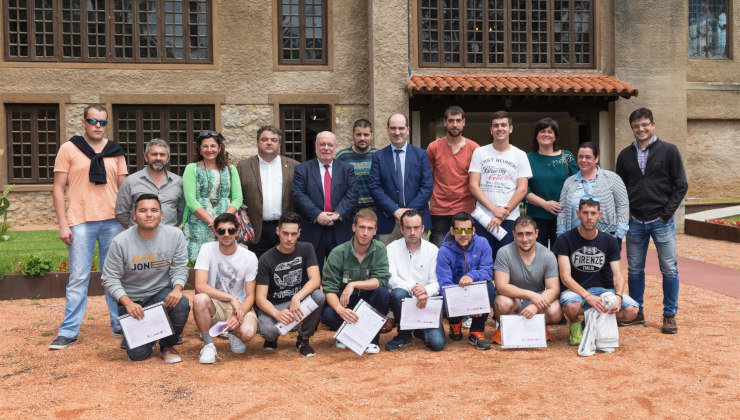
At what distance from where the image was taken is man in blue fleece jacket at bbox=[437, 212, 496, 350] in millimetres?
5586

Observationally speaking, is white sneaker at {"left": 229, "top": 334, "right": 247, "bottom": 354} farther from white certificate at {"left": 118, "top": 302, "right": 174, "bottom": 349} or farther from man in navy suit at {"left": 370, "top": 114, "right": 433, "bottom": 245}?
man in navy suit at {"left": 370, "top": 114, "right": 433, "bottom": 245}

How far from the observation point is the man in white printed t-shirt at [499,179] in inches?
244

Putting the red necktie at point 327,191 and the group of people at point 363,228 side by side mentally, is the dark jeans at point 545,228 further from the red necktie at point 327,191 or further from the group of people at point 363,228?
the red necktie at point 327,191

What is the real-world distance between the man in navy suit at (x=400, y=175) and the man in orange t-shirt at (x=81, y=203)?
2.57 metres

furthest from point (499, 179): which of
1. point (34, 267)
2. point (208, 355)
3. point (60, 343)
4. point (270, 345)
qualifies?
point (34, 267)

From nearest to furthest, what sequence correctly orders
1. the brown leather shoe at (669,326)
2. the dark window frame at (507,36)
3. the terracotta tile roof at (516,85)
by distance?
the brown leather shoe at (669,326) → the terracotta tile roof at (516,85) → the dark window frame at (507,36)

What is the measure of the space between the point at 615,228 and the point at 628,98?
9.51 meters

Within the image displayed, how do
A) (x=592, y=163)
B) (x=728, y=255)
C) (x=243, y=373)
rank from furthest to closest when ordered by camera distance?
1. (x=728, y=255)
2. (x=592, y=163)
3. (x=243, y=373)

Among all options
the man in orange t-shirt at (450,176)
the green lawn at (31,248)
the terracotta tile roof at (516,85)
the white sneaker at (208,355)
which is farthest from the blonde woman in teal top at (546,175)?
the terracotta tile roof at (516,85)

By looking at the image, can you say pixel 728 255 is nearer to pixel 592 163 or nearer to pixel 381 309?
pixel 592 163

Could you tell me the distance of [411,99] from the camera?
14.1 metres

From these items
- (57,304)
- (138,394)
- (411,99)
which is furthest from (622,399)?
(411,99)

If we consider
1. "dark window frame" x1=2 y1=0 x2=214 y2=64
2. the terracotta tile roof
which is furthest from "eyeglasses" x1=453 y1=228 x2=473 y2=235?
"dark window frame" x1=2 y1=0 x2=214 y2=64

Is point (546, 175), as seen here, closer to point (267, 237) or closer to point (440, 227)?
point (440, 227)
